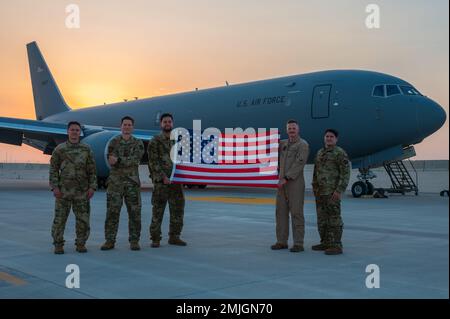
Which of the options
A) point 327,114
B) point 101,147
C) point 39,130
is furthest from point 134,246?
point 39,130

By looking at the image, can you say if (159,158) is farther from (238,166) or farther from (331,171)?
(331,171)

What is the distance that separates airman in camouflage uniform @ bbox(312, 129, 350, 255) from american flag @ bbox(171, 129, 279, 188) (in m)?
0.80

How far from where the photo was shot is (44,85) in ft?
104

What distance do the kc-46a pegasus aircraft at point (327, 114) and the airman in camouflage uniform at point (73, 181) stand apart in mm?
10241

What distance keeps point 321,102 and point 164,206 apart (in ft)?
33.1

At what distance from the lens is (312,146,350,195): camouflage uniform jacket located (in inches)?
256

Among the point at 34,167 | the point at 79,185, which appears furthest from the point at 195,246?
the point at 34,167

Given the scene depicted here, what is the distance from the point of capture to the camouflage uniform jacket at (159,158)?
22.9 ft

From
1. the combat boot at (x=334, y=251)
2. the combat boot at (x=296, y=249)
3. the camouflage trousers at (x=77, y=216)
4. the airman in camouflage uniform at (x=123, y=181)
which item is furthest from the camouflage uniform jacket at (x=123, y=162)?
the combat boot at (x=334, y=251)

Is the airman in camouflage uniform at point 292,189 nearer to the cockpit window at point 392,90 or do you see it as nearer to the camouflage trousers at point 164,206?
the camouflage trousers at point 164,206

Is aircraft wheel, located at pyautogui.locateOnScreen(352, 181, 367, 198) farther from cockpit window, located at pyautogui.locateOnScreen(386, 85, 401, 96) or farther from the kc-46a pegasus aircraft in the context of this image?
cockpit window, located at pyautogui.locateOnScreen(386, 85, 401, 96)

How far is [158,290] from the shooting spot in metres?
4.32

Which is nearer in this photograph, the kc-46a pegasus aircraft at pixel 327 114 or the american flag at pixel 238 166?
the american flag at pixel 238 166
